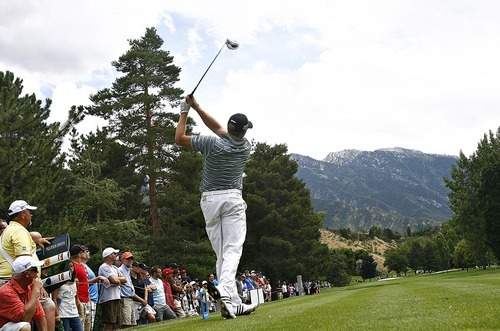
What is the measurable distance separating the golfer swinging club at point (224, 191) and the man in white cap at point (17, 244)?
240cm

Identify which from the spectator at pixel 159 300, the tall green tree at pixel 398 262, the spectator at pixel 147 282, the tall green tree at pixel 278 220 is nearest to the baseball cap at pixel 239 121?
the spectator at pixel 147 282

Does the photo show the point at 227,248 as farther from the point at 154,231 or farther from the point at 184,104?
the point at 154,231

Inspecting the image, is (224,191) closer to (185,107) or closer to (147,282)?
(185,107)

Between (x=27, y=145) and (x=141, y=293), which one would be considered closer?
(x=141, y=293)

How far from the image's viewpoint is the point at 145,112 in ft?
143

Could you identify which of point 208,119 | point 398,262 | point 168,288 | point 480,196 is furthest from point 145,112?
point 398,262

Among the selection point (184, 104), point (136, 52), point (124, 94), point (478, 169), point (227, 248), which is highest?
point (136, 52)

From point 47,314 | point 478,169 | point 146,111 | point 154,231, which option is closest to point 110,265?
point 47,314

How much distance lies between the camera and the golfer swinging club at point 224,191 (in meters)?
7.55

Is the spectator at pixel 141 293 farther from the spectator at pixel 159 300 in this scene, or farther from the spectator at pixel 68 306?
the spectator at pixel 68 306

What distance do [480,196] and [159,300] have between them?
58.8 meters

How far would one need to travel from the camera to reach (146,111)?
43438 mm

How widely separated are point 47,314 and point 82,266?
11.0ft

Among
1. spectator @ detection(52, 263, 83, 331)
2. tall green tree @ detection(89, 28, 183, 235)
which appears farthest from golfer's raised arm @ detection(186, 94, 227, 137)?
tall green tree @ detection(89, 28, 183, 235)
